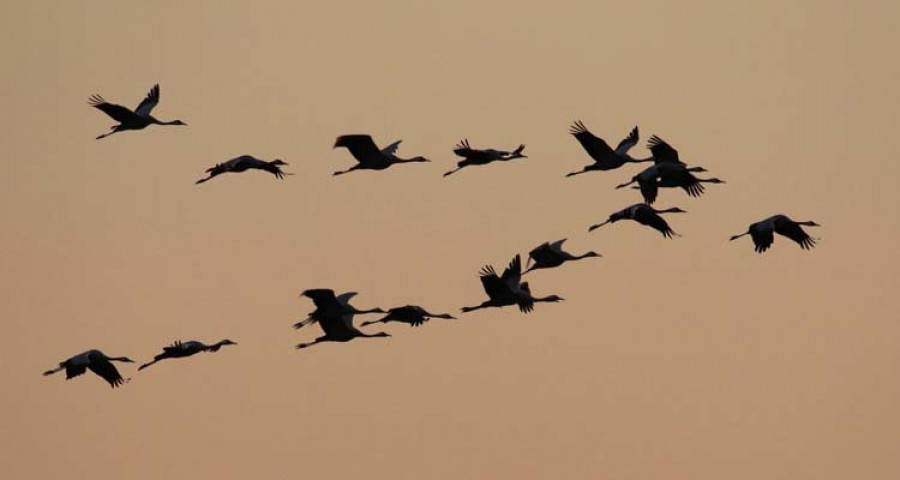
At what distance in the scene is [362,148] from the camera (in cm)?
5866

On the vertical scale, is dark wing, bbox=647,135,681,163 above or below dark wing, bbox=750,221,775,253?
above

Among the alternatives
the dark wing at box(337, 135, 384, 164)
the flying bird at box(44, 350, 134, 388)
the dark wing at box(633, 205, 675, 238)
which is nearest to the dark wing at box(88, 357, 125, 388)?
the flying bird at box(44, 350, 134, 388)

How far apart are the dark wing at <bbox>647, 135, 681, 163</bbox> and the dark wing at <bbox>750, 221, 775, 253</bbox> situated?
379 centimetres

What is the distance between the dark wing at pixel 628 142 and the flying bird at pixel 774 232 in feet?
23.0

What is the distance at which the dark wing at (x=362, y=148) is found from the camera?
57.9 meters

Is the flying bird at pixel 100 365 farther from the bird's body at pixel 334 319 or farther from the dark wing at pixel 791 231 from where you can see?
the dark wing at pixel 791 231

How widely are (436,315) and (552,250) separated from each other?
3193 millimetres

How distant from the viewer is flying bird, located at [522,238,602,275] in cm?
6022

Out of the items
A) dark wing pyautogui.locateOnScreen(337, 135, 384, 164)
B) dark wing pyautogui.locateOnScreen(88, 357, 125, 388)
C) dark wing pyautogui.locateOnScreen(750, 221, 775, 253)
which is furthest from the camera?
dark wing pyautogui.locateOnScreen(337, 135, 384, 164)

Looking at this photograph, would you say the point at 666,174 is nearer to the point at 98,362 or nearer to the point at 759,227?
the point at 759,227

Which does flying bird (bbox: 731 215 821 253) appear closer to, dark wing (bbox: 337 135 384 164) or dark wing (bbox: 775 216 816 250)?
dark wing (bbox: 775 216 816 250)

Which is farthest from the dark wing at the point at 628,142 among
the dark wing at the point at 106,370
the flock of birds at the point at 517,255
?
the dark wing at the point at 106,370

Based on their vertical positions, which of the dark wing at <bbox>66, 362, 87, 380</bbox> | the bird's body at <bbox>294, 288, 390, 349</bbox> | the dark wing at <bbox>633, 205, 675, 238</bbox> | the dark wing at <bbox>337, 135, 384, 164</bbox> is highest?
the dark wing at <bbox>337, 135, 384, 164</bbox>

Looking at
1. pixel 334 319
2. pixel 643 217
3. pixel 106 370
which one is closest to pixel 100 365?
pixel 106 370
